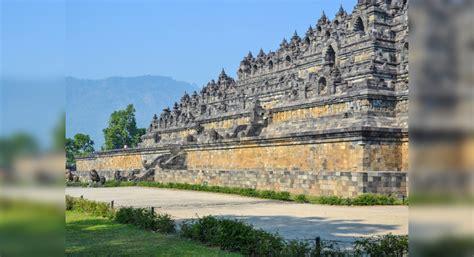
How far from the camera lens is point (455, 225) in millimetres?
1780

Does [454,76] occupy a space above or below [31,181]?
above

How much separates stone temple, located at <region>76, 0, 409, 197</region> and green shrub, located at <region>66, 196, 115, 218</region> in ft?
31.8

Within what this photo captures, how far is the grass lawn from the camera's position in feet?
34.1

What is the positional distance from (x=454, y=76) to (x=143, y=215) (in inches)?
532

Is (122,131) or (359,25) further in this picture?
(122,131)

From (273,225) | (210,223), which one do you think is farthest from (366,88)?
(210,223)

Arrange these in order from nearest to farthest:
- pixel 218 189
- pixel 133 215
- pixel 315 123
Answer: pixel 133 215 → pixel 218 189 → pixel 315 123

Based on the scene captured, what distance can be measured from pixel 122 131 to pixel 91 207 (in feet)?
225

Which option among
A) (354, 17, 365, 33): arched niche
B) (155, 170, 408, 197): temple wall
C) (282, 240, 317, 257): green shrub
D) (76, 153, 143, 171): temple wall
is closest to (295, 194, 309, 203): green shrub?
(155, 170, 408, 197): temple wall

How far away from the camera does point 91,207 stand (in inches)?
725

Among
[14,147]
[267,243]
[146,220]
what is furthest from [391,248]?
[146,220]

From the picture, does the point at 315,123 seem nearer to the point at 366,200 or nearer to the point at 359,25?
the point at 366,200

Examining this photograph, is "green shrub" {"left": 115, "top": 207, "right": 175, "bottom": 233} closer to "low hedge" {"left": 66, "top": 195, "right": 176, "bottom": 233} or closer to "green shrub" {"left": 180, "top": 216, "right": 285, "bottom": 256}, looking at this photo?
"low hedge" {"left": 66, "top": 195, "right": 176, "bottom": 233}

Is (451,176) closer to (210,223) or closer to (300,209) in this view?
(210,223)
